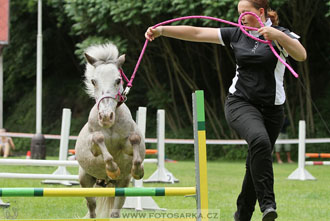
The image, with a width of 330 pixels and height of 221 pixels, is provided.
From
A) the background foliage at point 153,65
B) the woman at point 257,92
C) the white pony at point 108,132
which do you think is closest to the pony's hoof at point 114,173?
the white pony at point 108,132

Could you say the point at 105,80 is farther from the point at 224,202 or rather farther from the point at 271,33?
the point at 224,202

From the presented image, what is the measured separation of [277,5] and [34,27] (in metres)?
12.2

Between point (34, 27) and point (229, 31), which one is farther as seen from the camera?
point (34, 27)

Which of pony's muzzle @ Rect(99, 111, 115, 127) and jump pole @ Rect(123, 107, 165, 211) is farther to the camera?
jump pole @ Rect(123, 107, 165, 211)

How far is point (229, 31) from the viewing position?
480 cm

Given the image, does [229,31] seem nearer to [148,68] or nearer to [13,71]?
[148,68]

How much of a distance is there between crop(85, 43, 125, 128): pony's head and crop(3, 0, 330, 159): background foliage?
934cm

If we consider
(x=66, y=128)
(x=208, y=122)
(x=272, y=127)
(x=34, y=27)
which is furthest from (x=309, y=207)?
(x=34, y=27)

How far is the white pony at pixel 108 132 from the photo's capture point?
481cm

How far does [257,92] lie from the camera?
14.8ft

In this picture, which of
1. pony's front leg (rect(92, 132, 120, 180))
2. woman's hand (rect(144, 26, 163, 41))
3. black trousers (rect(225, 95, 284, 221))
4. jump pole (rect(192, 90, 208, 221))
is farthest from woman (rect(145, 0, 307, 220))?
pony's front leg (rect(92, 132, 120, 180))

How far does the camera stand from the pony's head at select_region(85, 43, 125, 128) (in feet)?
15.5

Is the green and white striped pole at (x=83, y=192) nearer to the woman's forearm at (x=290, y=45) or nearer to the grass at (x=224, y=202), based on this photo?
the woman's forearm at (x=290, y=45)

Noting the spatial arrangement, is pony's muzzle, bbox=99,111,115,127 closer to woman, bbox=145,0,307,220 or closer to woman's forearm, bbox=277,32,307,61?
woman, bbox=145,0,307,220
